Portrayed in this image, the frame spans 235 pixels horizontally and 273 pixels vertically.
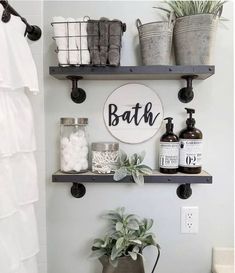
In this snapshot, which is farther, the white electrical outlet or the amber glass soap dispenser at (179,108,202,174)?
the white electrical outlet

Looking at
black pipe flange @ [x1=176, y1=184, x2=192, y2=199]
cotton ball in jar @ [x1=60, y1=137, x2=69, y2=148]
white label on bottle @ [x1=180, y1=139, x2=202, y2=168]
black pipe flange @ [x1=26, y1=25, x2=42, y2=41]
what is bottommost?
black pipe flange @ [x1=176, y1=184, x2=192, y2=199]

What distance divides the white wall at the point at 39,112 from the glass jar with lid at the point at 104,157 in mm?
277

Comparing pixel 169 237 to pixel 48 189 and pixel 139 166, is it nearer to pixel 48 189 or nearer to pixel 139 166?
pixel 139 166

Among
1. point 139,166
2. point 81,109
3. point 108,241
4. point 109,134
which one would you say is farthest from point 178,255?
point 81,109

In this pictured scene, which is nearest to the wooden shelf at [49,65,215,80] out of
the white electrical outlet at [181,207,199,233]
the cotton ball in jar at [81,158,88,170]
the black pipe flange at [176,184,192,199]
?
the cotton ball in jar at [81,158,88,170]

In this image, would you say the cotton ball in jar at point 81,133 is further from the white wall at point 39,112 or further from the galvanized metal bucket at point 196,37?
the galvanized metal bucket at point 196,37

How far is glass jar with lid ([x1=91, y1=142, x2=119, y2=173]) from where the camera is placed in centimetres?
111

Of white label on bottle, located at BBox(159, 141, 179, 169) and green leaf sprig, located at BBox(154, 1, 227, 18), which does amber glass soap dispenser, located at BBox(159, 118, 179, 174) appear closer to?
white label on bottle, located at BBox(159, 141, 179, 169)

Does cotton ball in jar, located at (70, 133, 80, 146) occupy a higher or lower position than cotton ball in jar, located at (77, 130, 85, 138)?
lower

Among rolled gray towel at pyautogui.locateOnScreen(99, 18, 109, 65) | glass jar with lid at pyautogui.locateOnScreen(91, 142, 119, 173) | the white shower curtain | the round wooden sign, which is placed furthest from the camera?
the round wooden sign

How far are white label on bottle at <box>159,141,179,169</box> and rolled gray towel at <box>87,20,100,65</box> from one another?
42cm

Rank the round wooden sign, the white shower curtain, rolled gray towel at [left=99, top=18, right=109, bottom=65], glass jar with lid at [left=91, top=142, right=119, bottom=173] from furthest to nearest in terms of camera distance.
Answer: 1. the round wooden sign
2. glass jar with lid at [left=91, top=142, right=119, bottom=173]
3. rolled gray towel at [left=99, top=18, right=109, bottom=65]
4. the white shower curtain

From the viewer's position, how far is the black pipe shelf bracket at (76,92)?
1.18 metres

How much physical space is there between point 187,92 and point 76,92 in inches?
18.7
